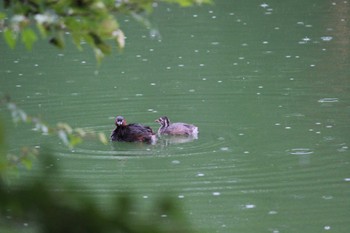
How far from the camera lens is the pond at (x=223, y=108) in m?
7.85

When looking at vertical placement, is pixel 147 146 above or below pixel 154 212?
below

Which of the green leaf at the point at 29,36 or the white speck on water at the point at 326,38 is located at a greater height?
the green leaf at the point at 29,36

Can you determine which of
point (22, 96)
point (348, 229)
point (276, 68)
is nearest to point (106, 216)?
point (348, 229)

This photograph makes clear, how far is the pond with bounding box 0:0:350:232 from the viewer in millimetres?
7848

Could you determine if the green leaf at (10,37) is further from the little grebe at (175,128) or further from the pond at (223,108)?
the little grebe at (175,128)

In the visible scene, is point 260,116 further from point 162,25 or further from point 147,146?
point 162,25

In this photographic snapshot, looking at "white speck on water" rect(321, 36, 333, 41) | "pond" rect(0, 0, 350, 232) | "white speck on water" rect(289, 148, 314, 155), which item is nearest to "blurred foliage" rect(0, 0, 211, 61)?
"pond" rect(0, 0, 350, 232)

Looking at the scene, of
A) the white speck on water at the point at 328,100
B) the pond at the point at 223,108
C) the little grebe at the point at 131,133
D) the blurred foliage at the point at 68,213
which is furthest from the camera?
the white speck on water at the point at 328,100

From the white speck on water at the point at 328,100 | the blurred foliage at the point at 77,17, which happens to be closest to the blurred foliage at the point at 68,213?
the blurred foliage at the point at 77,17

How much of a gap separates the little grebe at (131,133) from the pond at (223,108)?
0.11m

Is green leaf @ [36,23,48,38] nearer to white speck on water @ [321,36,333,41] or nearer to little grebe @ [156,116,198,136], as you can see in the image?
little grebe @ [156,116,198,136]

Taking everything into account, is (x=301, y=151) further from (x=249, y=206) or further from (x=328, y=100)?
(x=328, y=100)

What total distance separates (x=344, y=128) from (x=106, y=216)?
349 inches

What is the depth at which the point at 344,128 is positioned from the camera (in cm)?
985
